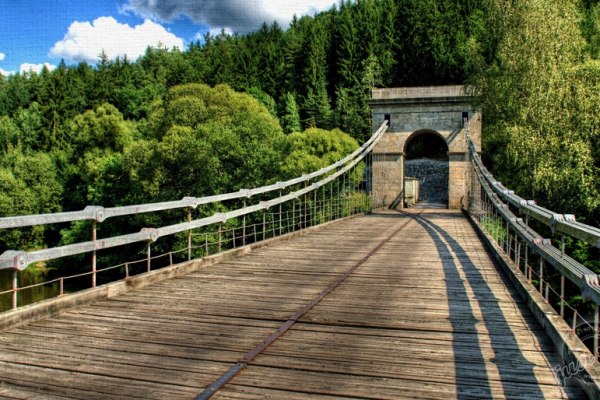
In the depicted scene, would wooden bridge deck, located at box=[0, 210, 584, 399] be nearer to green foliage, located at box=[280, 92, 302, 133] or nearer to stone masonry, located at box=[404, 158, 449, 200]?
stone masonry, located at box=[404, 158, 449, 200]

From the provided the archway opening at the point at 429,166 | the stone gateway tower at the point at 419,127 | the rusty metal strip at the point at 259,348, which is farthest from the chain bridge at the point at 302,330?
the archway opening at the point at 429,166

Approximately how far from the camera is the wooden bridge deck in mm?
2752

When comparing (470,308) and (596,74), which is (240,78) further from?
(470,308)

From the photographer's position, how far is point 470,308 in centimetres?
451

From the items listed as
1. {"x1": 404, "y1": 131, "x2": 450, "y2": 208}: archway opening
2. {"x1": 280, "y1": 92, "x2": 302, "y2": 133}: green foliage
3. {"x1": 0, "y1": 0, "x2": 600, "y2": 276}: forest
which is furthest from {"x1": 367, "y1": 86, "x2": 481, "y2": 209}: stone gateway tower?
{"x1": 280, "y1": 92, "x2": 302, "y2": 133}: green foliage

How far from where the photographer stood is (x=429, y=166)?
4816 centimetres

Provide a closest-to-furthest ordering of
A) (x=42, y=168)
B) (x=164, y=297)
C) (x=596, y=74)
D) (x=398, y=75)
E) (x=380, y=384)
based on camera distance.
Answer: (x=380, y=384) → (x=164, y=297) → (x=596, y=74) → (x=42, y=168) → (x=398, y=75)

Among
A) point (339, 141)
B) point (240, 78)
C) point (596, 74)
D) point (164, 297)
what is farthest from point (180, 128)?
point (240, 78)

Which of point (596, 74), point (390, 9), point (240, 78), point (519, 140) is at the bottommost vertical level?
point (519, 140)

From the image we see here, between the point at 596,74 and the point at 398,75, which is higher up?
the point at 398,75

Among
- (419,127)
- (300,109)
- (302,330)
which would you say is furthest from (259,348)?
(300,109)

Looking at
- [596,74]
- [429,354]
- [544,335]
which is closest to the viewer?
[429,354]

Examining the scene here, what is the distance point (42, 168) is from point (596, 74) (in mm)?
33150

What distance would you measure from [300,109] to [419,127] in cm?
3818
